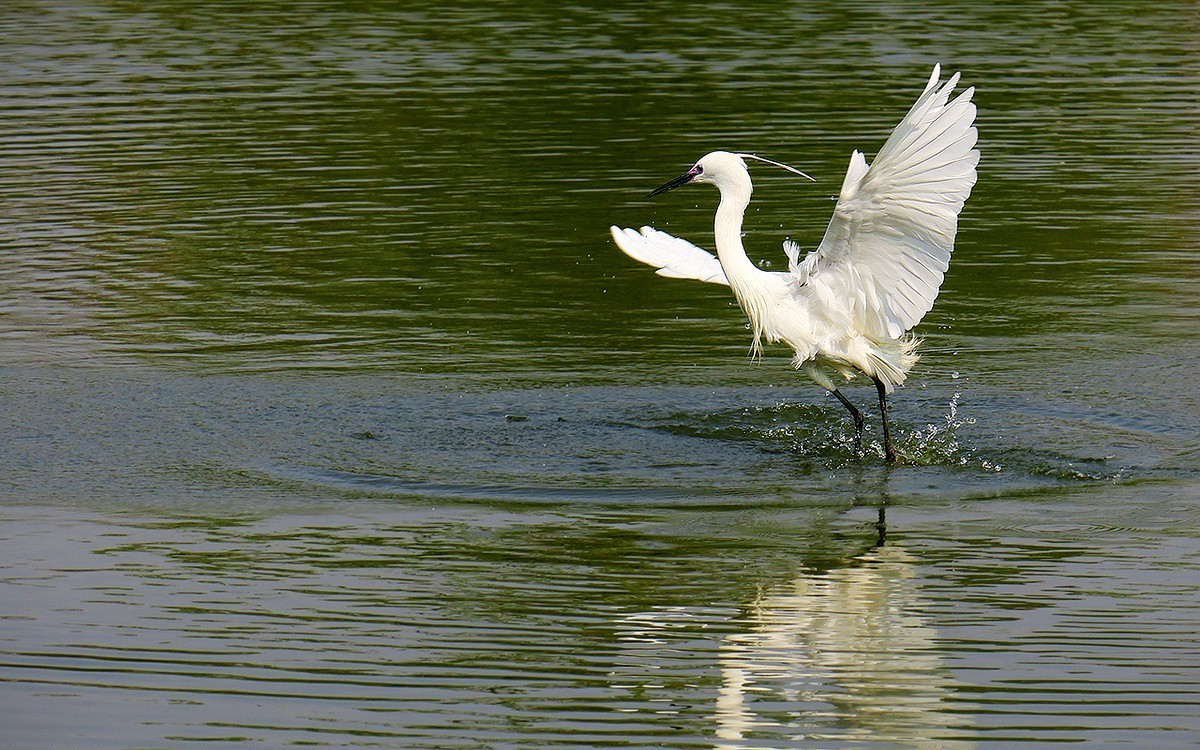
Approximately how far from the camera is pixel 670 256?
1011 centimetres

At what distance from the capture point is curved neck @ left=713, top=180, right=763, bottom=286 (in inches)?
369

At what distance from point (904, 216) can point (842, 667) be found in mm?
3006

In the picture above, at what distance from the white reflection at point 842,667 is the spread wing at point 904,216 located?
1923mm

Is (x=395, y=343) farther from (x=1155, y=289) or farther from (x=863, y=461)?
(x=1155, y=289)

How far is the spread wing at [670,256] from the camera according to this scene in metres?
9.99

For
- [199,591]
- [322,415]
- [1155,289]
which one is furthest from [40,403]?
[1155,289]

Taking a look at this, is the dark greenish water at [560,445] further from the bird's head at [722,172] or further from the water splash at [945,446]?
the bird's head at [722,172]

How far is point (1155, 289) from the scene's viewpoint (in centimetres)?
1298

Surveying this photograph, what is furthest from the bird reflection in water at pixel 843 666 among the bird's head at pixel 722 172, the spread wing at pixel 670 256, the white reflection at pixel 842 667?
the spread wing at pixel 670 256

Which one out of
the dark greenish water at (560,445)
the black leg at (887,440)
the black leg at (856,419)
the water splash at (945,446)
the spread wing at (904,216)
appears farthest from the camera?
the black leg at (856,419)

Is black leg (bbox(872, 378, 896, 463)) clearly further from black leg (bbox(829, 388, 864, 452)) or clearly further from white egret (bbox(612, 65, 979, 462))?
black leg (bbox(829, 388, 864, 452))

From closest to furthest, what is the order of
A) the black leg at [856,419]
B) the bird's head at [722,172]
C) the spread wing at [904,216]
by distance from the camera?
the spread wing at [904,216]
the bird's head at [722,172]
the black leg at [856,419]

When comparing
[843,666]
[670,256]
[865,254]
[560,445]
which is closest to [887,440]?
[865,254]

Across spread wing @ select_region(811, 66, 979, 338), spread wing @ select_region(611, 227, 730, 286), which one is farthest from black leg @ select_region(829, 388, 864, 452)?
spread wing @ select_region(611, 227, 730, 286)
